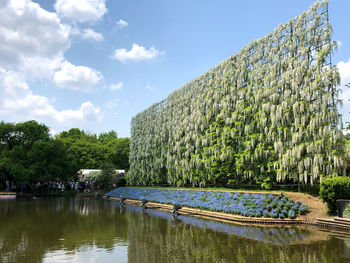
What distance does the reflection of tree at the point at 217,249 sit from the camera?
25.1 ft

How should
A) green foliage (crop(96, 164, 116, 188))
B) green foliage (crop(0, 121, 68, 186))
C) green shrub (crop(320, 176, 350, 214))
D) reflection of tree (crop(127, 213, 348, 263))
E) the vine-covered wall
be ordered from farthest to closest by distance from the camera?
green foliage (crop(96, 164, 116, 188)) < green foliage (crop(0, 121, 68, 186)) < the vine-covered wall < green shrub (crop(320, 176, 350, 214)) < reflection of tree (crop(127, 213, 348, 263))

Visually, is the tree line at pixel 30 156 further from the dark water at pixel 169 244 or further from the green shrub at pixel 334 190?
the green shrub at pixel 334 190

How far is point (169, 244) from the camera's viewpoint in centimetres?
954

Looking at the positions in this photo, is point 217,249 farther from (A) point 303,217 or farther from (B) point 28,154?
(B) point 28,154

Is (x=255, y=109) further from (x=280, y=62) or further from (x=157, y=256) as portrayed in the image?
(x=157, y=256)

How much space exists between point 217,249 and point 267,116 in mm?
11667

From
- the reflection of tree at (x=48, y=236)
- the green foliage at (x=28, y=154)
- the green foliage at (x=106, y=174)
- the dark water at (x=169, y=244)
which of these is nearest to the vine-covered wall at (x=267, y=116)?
the dark water at (x=169, y=244)

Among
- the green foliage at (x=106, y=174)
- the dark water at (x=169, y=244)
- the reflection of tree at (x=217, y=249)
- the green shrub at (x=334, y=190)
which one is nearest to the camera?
the reflection of tree at (x=217, y=249)

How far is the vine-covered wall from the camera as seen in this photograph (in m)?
15.7

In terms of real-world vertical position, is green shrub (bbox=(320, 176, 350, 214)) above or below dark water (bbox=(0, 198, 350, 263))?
above

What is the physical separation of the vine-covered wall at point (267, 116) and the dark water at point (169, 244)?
17.5 feet

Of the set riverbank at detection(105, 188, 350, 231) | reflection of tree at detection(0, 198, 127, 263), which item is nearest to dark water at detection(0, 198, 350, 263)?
reflection of tree at detection(0, 198, 127, 263)

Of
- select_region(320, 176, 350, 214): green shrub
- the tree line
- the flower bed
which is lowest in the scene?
the flower bed

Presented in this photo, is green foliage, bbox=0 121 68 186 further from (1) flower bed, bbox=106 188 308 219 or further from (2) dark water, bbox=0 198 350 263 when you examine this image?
(2) dark water, bbox=0 198 350 263
